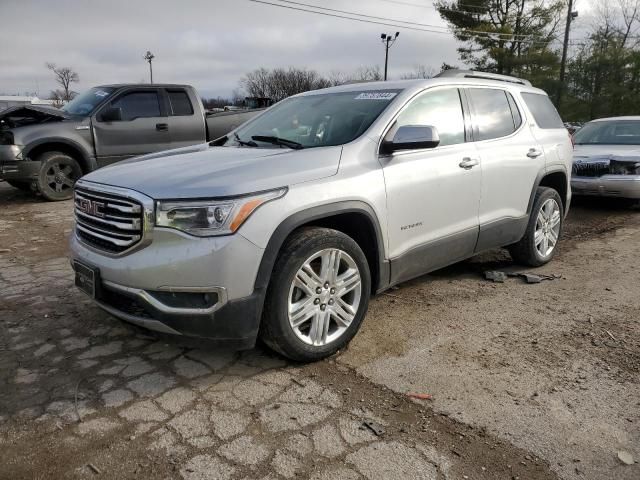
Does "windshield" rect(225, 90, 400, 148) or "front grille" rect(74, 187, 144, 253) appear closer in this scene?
"front grille" rect(74, 187, 144, 253)

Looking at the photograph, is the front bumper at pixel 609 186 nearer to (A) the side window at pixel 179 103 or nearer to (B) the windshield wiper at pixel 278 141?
(B) the windshield wiper at pixel 278 141

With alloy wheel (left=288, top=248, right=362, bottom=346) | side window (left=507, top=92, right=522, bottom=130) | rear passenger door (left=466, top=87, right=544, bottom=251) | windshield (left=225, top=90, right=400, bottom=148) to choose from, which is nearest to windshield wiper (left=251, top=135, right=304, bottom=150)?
windshield (left=225, top=90, right=400, bottom=148)

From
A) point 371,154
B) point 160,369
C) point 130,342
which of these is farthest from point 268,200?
point 130,342

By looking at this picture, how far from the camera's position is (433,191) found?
370cm

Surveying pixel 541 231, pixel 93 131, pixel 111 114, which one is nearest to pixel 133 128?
pixel 111 114

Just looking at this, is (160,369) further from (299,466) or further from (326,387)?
(299,466)

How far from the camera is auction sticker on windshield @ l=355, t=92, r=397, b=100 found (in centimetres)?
376

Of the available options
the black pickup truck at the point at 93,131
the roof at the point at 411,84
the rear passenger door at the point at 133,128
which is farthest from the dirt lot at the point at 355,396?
the rear passenger door at the point at 133,128

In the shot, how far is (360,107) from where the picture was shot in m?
3.79

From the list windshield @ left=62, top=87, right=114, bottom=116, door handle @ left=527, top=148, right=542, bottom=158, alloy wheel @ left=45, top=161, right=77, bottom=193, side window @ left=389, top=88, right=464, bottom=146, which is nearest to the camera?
side window @ left=389, top=88, right=464, bottom=146

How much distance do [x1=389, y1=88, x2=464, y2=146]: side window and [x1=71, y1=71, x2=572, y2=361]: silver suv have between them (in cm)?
1

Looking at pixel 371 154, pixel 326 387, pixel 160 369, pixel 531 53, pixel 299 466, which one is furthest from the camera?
pixel 531 53

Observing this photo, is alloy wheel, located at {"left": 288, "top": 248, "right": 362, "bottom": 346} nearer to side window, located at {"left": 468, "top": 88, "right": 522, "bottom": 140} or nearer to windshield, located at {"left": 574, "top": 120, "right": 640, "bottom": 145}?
side window, located at {"left": 468, "top": 88, "right": 522, "bottom": 140}

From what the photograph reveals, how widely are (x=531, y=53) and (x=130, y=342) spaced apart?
35996 mm
